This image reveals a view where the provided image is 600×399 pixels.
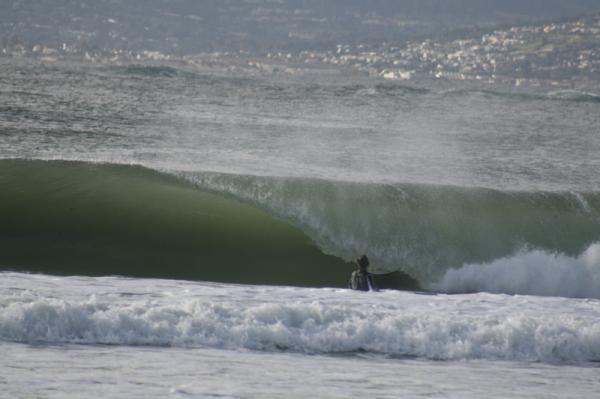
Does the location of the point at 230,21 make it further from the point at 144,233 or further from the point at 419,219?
the point at 144,233

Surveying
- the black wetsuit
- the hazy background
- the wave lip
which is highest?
the hazy background

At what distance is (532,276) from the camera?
20.5 metres

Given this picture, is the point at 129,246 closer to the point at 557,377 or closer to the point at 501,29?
the point at 557,377

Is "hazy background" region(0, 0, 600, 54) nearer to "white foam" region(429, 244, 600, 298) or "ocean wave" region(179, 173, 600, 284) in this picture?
"ocean wave" region(179, 173, 600, 284)

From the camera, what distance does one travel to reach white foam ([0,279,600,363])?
13.3 meters

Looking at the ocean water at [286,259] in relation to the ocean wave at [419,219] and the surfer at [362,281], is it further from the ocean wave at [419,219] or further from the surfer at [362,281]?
the surfer at [362,281]

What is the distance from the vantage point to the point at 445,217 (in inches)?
899

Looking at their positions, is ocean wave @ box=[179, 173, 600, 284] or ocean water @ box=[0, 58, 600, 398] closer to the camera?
ocean water @ box=[0, 58, 600, 398]

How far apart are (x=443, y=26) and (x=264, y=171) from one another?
136554 millimetres

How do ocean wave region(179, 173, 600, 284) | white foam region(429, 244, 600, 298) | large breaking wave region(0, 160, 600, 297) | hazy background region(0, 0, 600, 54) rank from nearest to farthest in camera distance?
large breaking wave region(0, 160, 600, 297) → white foam region(429, 244, 600, 298) → ocean wave region(179, 173, 600, 284) → hazy background region(0, 0, 600, 54)

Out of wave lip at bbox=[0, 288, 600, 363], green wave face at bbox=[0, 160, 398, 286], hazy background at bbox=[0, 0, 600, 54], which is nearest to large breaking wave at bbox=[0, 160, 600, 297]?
green wave face at bbox=[0, 160, 398, 286]

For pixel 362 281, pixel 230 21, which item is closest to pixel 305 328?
pixel 362 281

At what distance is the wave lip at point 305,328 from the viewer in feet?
43.6

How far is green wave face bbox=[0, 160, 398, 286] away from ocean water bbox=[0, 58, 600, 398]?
0.19 ft
